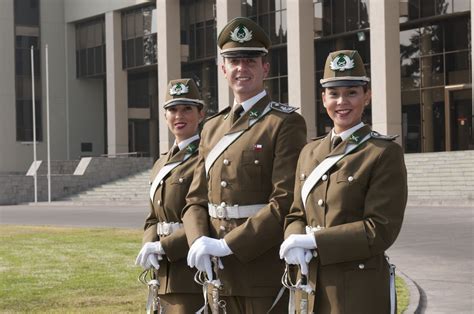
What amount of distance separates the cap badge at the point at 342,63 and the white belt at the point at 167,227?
5.27 ft

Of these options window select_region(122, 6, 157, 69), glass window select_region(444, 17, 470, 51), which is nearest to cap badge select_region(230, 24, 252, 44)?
glass window select_region(444, 17, 470, 51)

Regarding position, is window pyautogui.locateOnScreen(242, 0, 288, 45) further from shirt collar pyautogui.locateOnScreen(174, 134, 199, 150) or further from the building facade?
shirt collar pyautogui.locateOnScreen(174, 134, 199, 150)

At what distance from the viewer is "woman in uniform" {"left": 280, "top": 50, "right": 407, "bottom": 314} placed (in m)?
4.06

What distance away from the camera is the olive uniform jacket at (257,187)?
15.2ft

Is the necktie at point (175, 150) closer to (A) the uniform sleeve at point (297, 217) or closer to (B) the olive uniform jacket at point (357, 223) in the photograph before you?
(A) the uniform sleeve at point (297, 217)

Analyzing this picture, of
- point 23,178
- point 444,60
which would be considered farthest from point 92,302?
point 23,178

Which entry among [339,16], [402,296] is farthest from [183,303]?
[339,16]

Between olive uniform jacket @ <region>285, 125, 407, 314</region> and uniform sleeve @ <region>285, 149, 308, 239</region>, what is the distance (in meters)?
0.03

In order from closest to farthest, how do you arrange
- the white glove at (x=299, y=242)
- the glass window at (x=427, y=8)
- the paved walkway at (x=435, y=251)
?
the white glove at (x=299, y=242) < the paved walkway at (x=435, y=251) < the glass window at (x=427, y=8)

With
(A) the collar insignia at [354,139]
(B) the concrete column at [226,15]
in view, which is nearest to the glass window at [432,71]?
(B) the concrete column at [226,15]

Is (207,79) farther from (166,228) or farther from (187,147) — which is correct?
(166,228)

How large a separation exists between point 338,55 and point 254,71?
24.4 inches

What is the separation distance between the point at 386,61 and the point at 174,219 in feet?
96.8

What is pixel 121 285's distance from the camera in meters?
11.2
